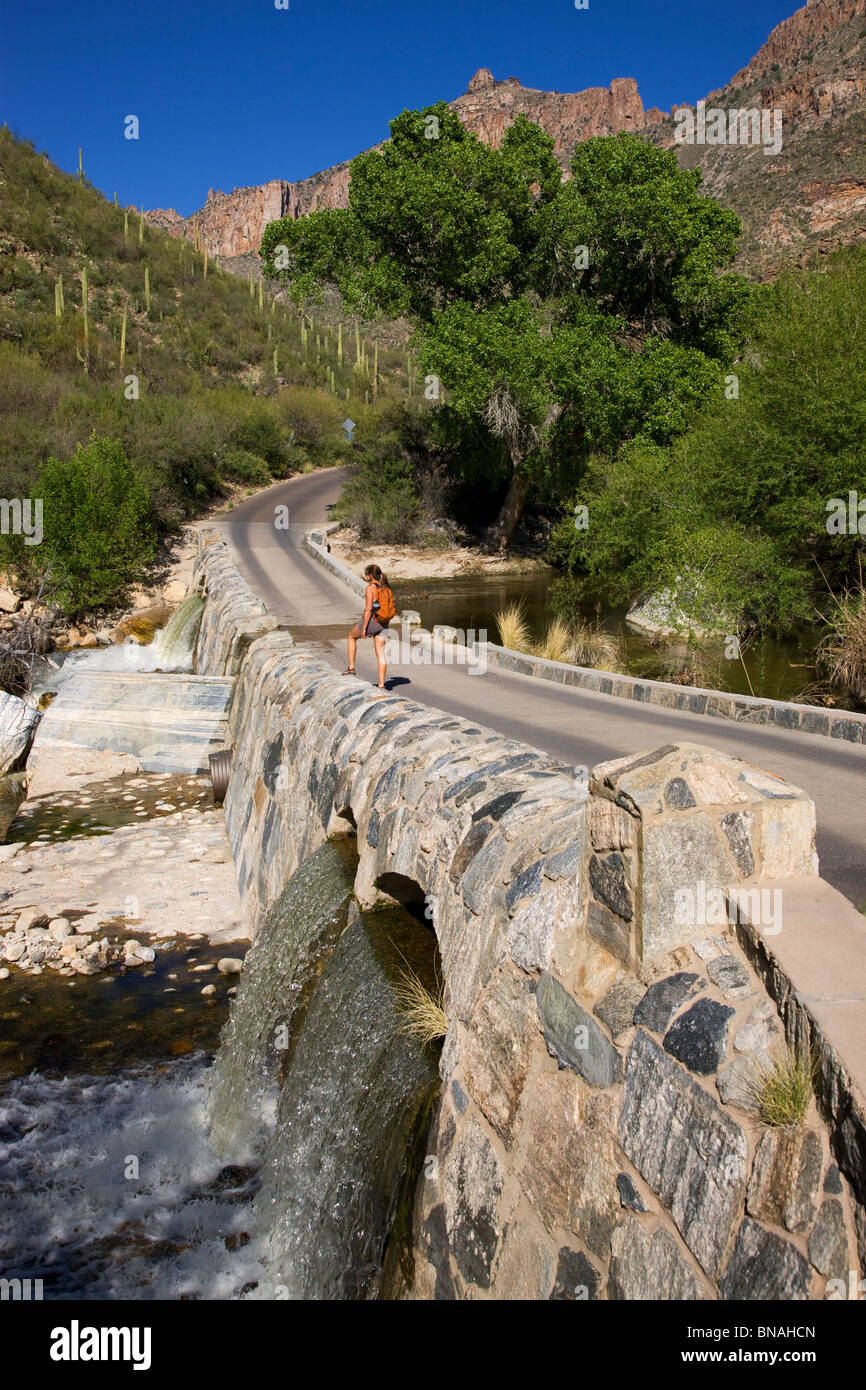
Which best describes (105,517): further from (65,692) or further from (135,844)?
(135,844)

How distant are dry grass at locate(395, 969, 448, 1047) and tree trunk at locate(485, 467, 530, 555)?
27.0 m

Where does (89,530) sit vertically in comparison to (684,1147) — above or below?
above

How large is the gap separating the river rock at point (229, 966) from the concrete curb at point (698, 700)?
17.7 feet

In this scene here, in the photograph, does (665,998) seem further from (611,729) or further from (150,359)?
(150,359)

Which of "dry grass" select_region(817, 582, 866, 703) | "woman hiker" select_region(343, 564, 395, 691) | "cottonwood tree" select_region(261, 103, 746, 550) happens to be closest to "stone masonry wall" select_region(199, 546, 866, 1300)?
"woman hiker" select_region(343, 564, 395, 691)

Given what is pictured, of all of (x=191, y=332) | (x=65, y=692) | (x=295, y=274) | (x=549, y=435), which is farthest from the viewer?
(x=191, y=332)

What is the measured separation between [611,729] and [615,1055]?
6441mm

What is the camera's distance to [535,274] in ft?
94.7

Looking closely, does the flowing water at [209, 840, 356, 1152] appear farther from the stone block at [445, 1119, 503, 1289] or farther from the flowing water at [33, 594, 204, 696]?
the flowing water at [33, 594, 204, 696]

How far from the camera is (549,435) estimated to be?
2697 centimetres

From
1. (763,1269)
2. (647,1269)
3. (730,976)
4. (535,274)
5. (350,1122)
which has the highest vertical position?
(535,274)

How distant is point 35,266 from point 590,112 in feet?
317

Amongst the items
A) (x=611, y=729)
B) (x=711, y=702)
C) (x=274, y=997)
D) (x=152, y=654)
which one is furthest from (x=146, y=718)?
(x=274, y=997)
